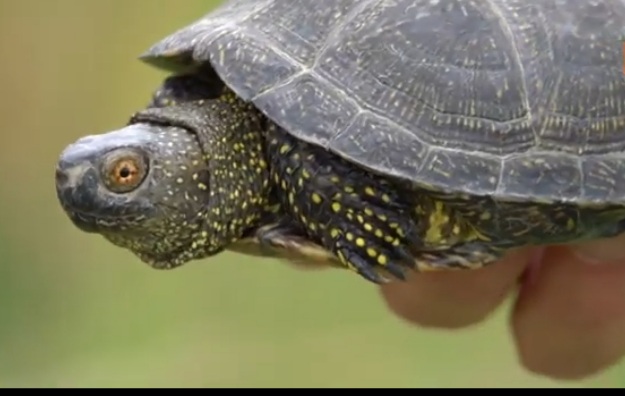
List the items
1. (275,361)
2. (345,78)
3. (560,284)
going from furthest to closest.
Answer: (275,361) < (560,284) < (345,78)

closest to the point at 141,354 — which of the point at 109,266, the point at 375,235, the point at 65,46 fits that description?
the point at 109,266

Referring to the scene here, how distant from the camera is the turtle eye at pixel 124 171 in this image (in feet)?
2.42

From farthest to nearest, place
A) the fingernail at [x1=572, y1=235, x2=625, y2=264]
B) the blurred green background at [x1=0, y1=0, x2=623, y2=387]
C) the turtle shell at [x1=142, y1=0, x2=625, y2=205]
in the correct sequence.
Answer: the blurred green background at [x1=0, y1=0, x2=623, y2=387] → the fingernail at [x1=572, y1=235, x2=625, y2=264] → the turtle shell at [x1=142, y1=0, x2=625, y2=205]

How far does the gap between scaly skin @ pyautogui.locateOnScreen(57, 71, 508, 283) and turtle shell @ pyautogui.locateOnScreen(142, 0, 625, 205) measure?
0.12ft

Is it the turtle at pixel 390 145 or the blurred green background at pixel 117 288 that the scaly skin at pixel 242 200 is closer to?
the turtle at pixel 390 145

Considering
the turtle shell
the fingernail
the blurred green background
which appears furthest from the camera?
the blurred green background

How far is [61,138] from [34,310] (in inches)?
15.8

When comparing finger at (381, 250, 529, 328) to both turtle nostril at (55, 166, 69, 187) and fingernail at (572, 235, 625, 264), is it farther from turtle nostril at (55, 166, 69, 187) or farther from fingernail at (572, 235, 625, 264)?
turtle nostril at (55, 166, 69, 187)

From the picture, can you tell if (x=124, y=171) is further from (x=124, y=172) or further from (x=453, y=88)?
(x=453, y=88)

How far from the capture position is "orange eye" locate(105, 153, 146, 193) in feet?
2.42

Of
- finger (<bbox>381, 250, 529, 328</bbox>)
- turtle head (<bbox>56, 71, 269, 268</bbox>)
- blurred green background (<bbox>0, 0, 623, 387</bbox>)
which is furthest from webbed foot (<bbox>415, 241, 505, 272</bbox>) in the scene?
blurred green background (<bbox>0, 0, 623, 387</bbox>)

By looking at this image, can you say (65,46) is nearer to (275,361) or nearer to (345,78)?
(275,361)

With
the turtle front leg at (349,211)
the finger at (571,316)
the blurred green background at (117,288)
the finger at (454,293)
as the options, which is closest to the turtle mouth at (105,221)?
the turtle front leg at (349,211)

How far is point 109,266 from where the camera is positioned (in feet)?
6.64
